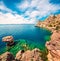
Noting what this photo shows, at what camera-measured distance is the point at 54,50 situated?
34062mm

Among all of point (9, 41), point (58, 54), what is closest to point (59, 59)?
point (58, 54)

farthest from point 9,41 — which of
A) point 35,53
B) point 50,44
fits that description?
point 50,44

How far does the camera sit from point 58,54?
1242 inches

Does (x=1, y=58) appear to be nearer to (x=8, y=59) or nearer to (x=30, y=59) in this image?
(x=8, y=59)

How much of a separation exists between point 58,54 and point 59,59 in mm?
1917

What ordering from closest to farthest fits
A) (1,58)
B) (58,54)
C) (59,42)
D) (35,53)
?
(1,58), (58,54), (59,42), (35,53)

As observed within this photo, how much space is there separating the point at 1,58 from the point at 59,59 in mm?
18417

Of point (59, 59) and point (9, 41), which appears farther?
point (9, 41)

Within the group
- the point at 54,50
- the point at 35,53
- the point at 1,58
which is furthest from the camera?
the point at 35,53

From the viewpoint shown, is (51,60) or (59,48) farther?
(51,60)

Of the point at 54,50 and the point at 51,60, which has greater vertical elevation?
Answer: the point at 54,50

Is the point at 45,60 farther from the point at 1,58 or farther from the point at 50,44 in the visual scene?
the point at 1,58

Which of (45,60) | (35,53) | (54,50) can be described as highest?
(54,50)

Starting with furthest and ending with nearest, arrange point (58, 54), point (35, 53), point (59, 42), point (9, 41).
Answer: point (9, 41) < point (35, 53) < point (59, 42) < point (58, 54)
